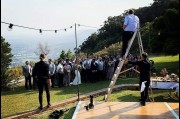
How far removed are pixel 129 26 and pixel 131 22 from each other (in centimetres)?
21

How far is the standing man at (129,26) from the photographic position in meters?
13.7

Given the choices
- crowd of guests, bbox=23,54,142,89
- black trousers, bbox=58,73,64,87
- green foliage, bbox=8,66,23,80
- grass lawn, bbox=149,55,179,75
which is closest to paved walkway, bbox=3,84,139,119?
crowd of guests, bbox=23,54,142,89

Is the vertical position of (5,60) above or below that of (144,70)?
above

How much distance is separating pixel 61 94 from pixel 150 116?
7.19m

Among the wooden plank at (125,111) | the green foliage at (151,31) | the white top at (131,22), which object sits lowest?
the wooden plank at (125,111)

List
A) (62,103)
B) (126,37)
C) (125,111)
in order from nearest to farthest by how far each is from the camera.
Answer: (125,111)
(126,37)
(62,103)

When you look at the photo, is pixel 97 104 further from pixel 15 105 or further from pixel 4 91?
pixel 4 91

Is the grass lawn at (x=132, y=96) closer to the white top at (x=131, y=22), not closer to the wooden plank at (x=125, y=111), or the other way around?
the wooden plank at (x=125, y=111)

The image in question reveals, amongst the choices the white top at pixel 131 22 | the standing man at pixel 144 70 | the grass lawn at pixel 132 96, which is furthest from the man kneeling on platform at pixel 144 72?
the grass lawn at pixel 132 96

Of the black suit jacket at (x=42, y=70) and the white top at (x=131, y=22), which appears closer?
the black suit jacket at (x=42, y=70)

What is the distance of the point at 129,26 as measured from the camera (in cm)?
1391

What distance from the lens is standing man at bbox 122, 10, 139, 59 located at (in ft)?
45.1

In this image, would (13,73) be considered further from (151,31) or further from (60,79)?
(151,31)

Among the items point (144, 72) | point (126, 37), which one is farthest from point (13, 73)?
point (144, 72)
